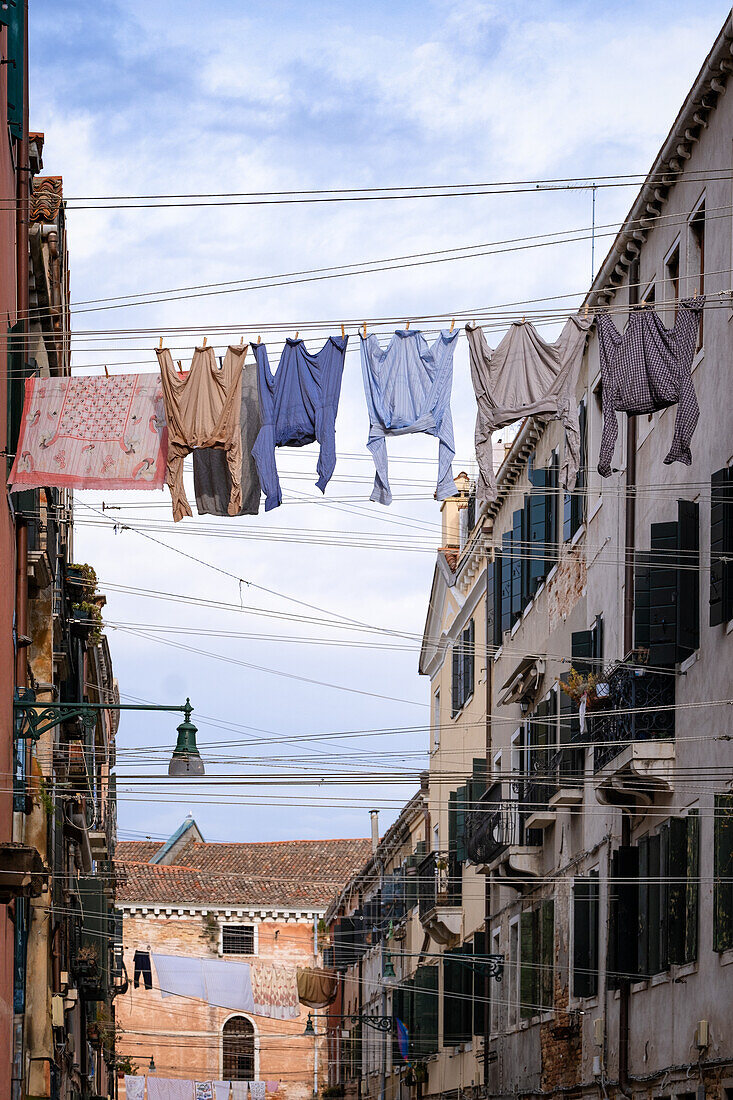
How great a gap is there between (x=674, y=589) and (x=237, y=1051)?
2057 inches

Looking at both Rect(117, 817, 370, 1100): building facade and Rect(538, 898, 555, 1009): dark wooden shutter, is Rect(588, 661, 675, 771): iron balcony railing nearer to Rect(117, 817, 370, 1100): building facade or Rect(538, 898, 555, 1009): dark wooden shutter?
Rect(538, 898, 555, 1009): dark wooden shutter

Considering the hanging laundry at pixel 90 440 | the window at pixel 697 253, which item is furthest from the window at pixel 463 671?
the hanging laundry at pixel 90 440

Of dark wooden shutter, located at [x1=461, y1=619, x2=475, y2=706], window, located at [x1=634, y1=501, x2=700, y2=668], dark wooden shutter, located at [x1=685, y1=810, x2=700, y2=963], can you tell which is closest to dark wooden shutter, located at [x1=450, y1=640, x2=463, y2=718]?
dark wooden shutter, located at [x1=461, y1=619, x2=475, y2=706]

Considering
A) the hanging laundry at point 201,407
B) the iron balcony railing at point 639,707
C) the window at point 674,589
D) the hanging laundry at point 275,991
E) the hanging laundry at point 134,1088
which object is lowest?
the hanging laundry at point 134,1088

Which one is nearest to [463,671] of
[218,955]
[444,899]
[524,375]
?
[444,899]

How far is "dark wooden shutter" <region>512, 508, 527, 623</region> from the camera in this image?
27656 millimetres

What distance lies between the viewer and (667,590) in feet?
58.4

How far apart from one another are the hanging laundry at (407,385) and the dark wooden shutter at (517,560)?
43.2 feet

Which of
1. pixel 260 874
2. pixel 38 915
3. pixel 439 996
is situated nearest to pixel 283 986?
pixel 260 874

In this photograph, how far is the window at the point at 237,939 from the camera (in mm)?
65375

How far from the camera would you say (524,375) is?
575 inches

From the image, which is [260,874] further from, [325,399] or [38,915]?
[325,399]

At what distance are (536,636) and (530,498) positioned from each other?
2661mm

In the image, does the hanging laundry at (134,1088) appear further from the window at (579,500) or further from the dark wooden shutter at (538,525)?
the window at (579,500)
